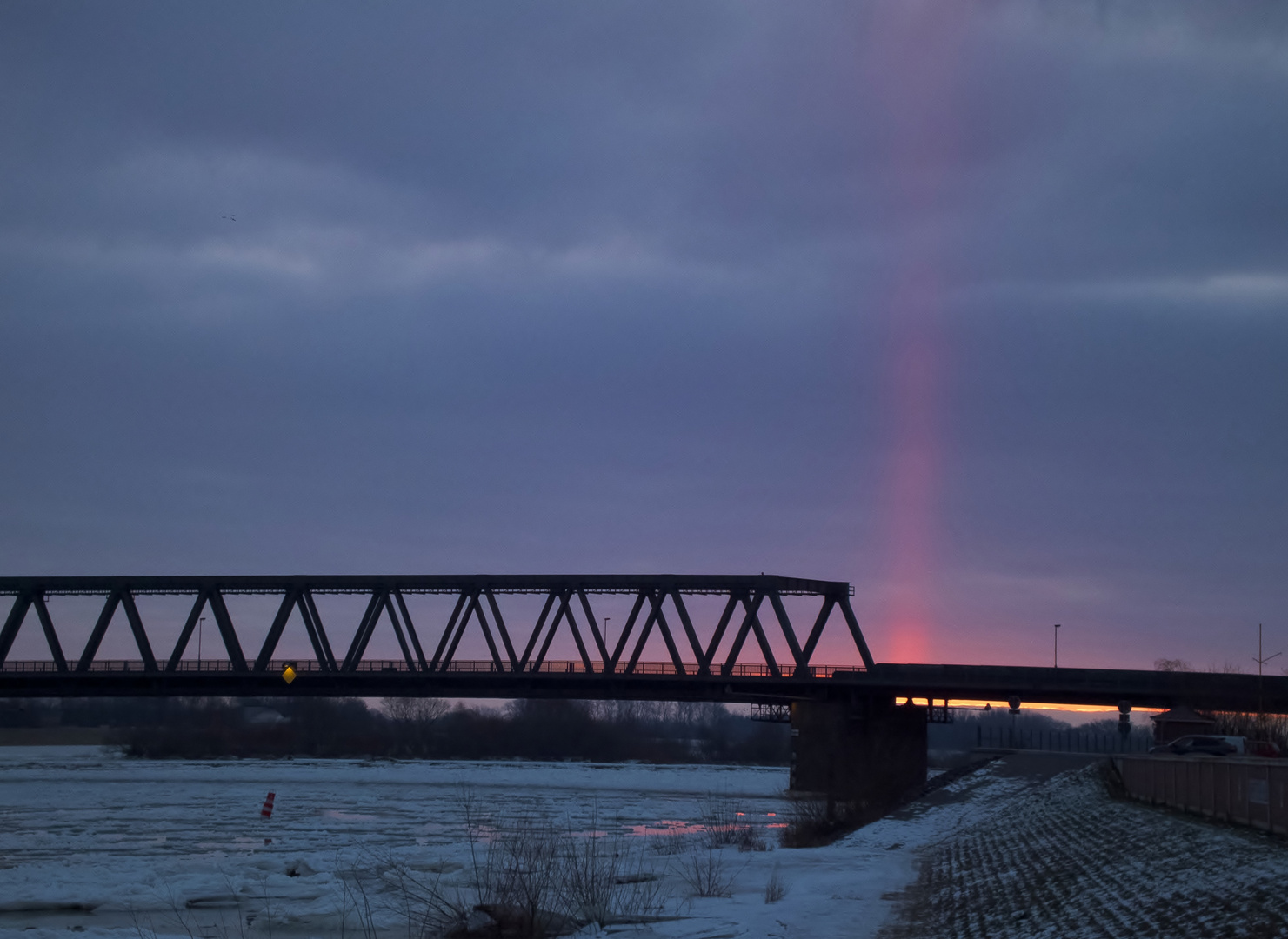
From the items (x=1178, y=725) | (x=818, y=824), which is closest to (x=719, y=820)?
(x=818, y=824)

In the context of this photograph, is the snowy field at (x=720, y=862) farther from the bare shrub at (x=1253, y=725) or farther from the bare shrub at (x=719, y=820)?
the bare shrub at (x=1253, y=725)

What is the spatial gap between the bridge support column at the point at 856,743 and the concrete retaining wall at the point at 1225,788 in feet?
110

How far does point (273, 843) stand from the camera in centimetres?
4109

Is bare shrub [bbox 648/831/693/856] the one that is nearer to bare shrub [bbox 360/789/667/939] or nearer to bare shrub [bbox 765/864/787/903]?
bare shrub [bbox 765/864/787/903]

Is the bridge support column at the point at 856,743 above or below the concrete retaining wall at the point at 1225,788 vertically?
below

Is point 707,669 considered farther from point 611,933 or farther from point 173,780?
point 611,933

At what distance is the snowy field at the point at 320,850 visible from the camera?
24.4 m

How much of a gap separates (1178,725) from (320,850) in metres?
47.4

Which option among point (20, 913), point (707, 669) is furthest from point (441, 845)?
point (707, 669)

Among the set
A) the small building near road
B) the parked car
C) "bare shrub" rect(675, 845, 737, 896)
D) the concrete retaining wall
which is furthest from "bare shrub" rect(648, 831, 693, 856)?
the small building near road

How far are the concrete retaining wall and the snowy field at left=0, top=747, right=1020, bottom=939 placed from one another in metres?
7.77

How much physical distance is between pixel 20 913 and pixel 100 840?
17.9m

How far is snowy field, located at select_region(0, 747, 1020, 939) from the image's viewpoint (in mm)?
24438

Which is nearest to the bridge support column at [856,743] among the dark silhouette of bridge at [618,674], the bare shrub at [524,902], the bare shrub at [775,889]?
the dark silhouette of bridge at [618,674]
